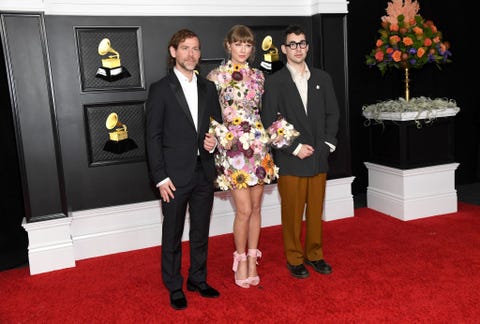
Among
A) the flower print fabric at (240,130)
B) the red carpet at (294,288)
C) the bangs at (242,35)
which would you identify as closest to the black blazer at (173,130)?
the flower print fabric at (240,130)

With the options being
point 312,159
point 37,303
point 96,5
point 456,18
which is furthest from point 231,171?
point 456,18

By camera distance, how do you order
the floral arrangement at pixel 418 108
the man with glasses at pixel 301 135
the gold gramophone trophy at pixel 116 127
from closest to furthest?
the man with glasses at pixel 301 135, the gold gramophone trophy at pixel 116 127, the floral arrangement at pixel 418 108

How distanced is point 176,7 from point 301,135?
170 centimetres

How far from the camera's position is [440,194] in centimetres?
467

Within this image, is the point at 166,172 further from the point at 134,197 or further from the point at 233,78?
the point at 134,197

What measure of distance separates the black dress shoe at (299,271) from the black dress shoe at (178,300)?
0.80m

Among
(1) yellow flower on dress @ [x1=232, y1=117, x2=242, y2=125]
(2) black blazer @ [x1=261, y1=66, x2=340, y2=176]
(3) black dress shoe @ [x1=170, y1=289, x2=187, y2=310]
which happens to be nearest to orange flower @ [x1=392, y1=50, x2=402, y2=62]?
(2) black blazer @ [x1=261, y1=66, x2=340, y2=176]

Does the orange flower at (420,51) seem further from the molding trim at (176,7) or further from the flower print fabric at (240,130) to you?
the flower print fabric at (240,130)

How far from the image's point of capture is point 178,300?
115 inches

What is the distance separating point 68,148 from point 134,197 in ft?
2.25

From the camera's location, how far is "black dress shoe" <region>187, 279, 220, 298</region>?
303cm

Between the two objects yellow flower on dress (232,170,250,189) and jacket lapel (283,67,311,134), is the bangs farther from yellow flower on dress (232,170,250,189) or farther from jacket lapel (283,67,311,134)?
yellow flower on dress (232,170,250,189)

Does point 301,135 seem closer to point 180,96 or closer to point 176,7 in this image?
point 180,96

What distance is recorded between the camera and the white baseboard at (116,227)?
12.1ft
